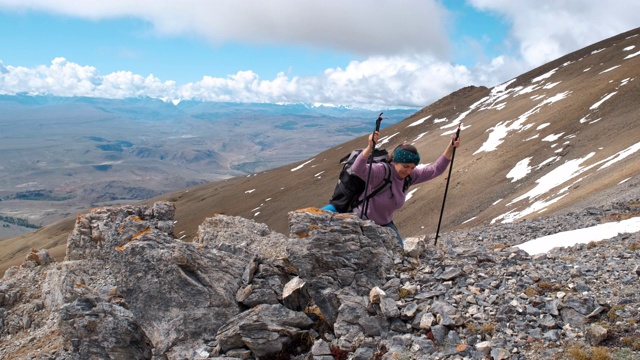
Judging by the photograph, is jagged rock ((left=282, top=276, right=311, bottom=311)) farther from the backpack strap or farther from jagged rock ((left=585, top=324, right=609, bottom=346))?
jagged rock ((left=585, top=324, right=609, bottom=346))

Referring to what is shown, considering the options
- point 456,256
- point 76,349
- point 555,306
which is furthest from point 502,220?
point 76,349

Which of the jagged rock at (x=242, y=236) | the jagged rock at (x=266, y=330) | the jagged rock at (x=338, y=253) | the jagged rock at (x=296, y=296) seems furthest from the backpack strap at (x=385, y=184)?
the jagged rock at (x=242, y=236)

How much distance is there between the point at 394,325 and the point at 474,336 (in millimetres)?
1965

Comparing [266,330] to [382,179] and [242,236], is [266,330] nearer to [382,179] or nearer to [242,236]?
[382,179]

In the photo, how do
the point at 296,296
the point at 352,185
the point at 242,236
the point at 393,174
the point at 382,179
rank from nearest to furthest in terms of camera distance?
the point at 382,179, the point at 393,174, the point at 352,185, the point at 296,296, the point at 242,236

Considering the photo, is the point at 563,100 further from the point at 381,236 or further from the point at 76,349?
the point at 76,349

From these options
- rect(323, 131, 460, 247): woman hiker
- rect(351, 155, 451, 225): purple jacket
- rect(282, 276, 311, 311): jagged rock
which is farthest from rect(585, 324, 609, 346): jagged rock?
rect(282, 276, 311, 311): jagged rock

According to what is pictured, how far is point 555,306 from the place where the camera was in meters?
9.48

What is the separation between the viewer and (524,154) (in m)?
63.8

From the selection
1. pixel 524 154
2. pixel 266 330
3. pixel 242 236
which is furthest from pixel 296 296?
pixel 524 154

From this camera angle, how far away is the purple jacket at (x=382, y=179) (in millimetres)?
11398

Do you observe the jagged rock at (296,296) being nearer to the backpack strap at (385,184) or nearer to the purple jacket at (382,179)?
the purple jacket at (382,179)

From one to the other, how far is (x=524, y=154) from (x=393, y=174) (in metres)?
59.8

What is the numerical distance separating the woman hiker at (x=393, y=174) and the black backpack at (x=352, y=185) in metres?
0.15
